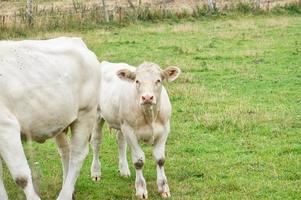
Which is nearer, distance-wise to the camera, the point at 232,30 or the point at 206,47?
the point at 206,47

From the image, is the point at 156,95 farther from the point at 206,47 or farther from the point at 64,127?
the point at 206,47

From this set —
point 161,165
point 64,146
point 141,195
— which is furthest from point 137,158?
point 64,146

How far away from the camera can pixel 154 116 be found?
7.79 metres

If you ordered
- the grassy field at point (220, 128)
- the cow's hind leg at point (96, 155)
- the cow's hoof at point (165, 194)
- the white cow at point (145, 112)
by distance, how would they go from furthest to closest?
the cow's hind leg at point (96, 155), the grassy field at point (220, 128), the cow's hoof at point (165, 194), the white cow at point (145, 112)

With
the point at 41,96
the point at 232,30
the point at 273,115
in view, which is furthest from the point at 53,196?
the point at 232,30

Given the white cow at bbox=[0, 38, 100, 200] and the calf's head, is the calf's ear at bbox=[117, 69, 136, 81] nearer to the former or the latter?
the calf's head

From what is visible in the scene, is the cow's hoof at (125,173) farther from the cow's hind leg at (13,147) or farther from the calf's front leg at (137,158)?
the cow's hind leg at (13,147)

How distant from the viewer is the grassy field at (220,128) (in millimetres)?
8133

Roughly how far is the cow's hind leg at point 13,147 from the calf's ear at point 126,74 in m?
2.05

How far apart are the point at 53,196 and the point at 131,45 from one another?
45.8 ft

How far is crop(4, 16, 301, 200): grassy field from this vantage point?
8133 millimetres

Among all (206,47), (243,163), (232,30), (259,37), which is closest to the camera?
(243,163)

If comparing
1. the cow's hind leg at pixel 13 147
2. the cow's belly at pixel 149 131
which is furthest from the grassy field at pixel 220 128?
the cow's hind leg at pixel 13 147

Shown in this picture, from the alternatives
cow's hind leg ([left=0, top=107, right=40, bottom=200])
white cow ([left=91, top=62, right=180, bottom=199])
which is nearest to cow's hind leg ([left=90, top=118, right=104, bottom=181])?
white cow ([left=91, top=62, right=180, bottom=199])
